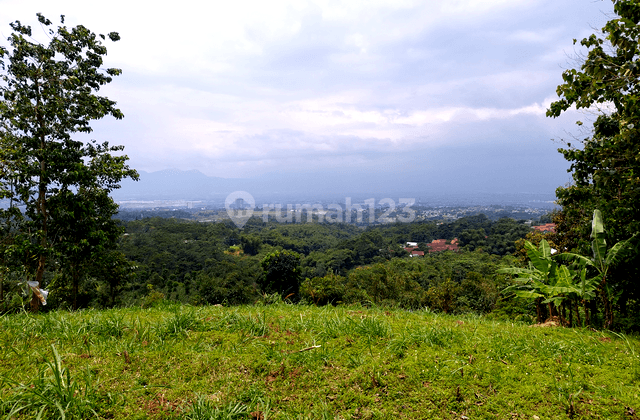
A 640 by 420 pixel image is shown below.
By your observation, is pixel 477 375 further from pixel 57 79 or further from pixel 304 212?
pixel 304 212

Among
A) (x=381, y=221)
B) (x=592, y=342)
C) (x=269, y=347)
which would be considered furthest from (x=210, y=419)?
(x=381, y=221)

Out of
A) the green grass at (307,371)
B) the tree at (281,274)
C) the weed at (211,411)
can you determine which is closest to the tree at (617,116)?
the green grass at (307,371)

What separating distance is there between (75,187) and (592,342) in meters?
11.2

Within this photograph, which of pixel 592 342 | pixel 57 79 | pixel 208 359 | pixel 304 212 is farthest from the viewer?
pixel 304 212

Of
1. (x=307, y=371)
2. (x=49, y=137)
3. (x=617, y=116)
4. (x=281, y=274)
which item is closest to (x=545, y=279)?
(x=617, y=116)

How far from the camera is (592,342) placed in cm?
287

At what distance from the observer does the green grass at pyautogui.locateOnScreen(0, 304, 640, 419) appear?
6.15 ft

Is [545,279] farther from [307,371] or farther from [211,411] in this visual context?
[211,411]

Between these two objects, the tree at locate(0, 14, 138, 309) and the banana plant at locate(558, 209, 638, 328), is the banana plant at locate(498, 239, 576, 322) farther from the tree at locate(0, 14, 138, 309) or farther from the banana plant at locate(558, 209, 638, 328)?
the tree at locate(0, 14, 138, 309)

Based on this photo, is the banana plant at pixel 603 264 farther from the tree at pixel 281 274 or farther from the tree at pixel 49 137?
the tree at pixel 281 274

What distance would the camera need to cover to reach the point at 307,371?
2316 millimetres

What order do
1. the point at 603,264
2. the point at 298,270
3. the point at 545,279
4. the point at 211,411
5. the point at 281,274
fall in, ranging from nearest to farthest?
the point at 211,411
the point at 603,264
the point at 545,279
the point at 281,274
the point at 298,270

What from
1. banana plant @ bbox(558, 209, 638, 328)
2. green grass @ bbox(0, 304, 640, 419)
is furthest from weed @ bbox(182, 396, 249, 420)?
banana plant @ bbox(558, 209, 638, 328)

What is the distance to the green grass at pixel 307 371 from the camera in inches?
73.8
